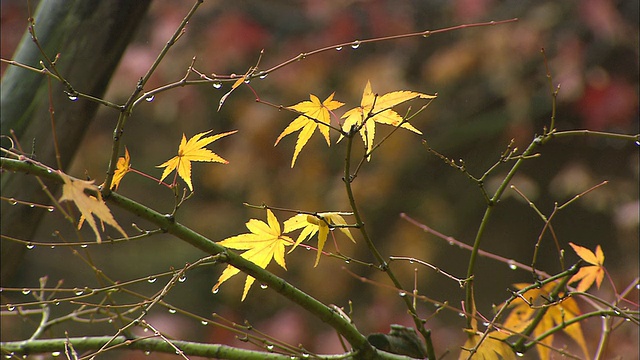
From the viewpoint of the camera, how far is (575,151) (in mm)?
2072

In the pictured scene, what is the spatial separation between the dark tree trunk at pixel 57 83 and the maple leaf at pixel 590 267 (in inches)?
22.6

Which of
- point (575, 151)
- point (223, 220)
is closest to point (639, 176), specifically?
point (575, 151)

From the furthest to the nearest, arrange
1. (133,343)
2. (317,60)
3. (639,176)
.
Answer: (317,60) → (639,176) → (133,343)

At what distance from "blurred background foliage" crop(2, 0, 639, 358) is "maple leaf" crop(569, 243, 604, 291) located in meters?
1.13

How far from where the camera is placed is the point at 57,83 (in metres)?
0.81

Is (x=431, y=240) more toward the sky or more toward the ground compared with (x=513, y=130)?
more toward the ground

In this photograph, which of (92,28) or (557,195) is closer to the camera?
(92,28)

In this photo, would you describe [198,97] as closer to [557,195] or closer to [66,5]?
[557,195]

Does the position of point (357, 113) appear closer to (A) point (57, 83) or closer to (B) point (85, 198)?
(B) point (85, 198)


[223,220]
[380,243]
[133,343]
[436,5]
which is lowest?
[223,220]

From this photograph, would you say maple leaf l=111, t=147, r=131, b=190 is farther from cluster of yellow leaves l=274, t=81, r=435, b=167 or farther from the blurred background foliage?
the blurred background foliage

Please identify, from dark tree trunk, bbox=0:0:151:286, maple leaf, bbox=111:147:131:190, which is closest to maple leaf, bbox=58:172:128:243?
maple leaf, bbox=111:147:131:190

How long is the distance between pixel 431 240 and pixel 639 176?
0.66 m

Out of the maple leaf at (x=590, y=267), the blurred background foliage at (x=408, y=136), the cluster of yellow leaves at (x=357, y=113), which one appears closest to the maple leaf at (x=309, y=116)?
the cluster of yellow leaves at (x=357, y=113)
